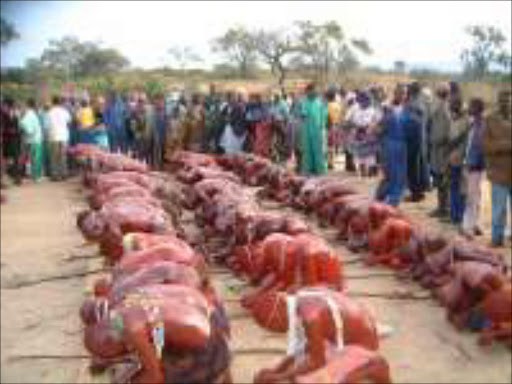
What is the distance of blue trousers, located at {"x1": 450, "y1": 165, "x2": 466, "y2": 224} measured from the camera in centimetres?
1102

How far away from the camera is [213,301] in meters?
5.94

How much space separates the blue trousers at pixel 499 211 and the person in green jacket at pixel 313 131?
643 cm

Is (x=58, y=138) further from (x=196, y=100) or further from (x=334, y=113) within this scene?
(x=334, y=113)

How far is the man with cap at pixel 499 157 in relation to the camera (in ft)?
31.4

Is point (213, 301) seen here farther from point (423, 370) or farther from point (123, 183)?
point (123, 183)

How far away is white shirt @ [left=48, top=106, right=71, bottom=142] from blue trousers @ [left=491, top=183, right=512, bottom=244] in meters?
10.1

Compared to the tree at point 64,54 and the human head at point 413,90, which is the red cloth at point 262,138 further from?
the tree at point 64,54

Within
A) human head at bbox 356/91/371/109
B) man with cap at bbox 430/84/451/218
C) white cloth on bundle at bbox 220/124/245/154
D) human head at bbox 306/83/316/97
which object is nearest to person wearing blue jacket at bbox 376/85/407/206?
man with cap at bbox 430/84/451/218

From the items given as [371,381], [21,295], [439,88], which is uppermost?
[439,88]

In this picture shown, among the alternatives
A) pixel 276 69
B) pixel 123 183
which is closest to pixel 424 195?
pixel 123 183

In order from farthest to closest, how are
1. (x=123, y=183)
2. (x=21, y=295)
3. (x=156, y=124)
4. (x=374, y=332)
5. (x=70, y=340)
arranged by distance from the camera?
(x=156, y=124), (x=123, y=183), (x=21, y=295), (x=70, y=340), (x=374, y=332)

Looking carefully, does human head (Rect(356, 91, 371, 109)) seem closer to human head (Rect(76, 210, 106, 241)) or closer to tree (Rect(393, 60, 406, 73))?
human head (Rect(76, 210, 106, 241))

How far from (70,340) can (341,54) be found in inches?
1524

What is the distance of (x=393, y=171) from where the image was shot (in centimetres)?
1273
